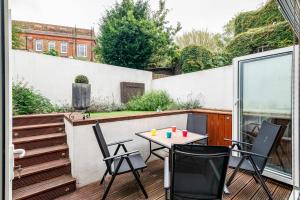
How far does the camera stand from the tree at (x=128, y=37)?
336 inches

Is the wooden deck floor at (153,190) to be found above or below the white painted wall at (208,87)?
below

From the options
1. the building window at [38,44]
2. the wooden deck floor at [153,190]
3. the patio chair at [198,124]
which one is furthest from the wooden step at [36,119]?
the building window at [38,44]

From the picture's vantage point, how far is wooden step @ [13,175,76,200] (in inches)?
99.9

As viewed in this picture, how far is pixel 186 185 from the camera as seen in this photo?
1906 millimetres

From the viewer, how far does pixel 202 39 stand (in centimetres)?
1321

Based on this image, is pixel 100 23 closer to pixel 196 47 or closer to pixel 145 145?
pixel 196 47

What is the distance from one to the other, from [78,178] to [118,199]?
842 mm

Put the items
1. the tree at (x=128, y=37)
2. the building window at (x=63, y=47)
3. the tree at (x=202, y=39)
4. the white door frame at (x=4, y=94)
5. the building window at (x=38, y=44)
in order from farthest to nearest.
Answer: the building window at (x=63, y=47) → the building window at (x=38, y=44) → the tree at (x=202, y=39) → the tree at (x=128, y=37) → the white door frame at (x=4, y=94)

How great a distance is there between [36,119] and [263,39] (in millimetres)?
7617

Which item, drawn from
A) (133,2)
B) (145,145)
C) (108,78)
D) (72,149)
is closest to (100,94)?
(108,78)

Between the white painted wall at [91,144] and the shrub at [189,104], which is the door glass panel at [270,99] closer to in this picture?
the shrub at [189,104]

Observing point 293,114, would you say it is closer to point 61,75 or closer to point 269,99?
point 269,99

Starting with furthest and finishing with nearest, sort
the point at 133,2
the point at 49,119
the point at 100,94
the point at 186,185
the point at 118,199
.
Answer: the point at 133,2, the point at 100,94, the point at 49,119, the point at 118,199, the point at 186,185

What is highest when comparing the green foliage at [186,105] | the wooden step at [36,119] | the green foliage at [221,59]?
the green foliage at [221,59]
